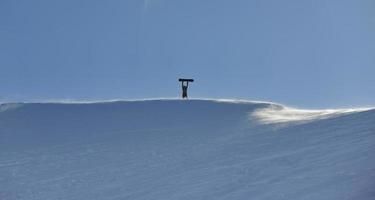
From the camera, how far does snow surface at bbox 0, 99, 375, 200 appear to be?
10039mm

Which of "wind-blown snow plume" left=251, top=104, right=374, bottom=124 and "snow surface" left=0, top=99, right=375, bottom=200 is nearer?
"snow surface" left=0, top=99, right=375, bottom=200

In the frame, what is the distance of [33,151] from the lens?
50.6 ft

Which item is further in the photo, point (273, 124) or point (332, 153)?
point (273, 124)

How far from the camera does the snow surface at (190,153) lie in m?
10.0

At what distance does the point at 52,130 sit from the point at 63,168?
4.92 m

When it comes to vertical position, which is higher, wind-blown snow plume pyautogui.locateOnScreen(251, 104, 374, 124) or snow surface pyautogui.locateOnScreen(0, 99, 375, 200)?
wind-blown snow plume pyautogui.locateOnScreen(251, 104, 374, 124)

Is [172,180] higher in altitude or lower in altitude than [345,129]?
lower

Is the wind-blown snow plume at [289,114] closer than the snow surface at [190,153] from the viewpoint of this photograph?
No

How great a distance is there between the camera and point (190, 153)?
13.4 metres

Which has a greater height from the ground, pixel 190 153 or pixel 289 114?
pixel 289 114

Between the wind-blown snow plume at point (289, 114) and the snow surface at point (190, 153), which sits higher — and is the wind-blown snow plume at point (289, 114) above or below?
above

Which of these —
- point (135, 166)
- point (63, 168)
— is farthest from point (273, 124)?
point (63, 168)

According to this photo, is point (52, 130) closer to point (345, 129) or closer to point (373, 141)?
point (345, 129)

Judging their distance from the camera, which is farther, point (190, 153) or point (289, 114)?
point (289, 114)
